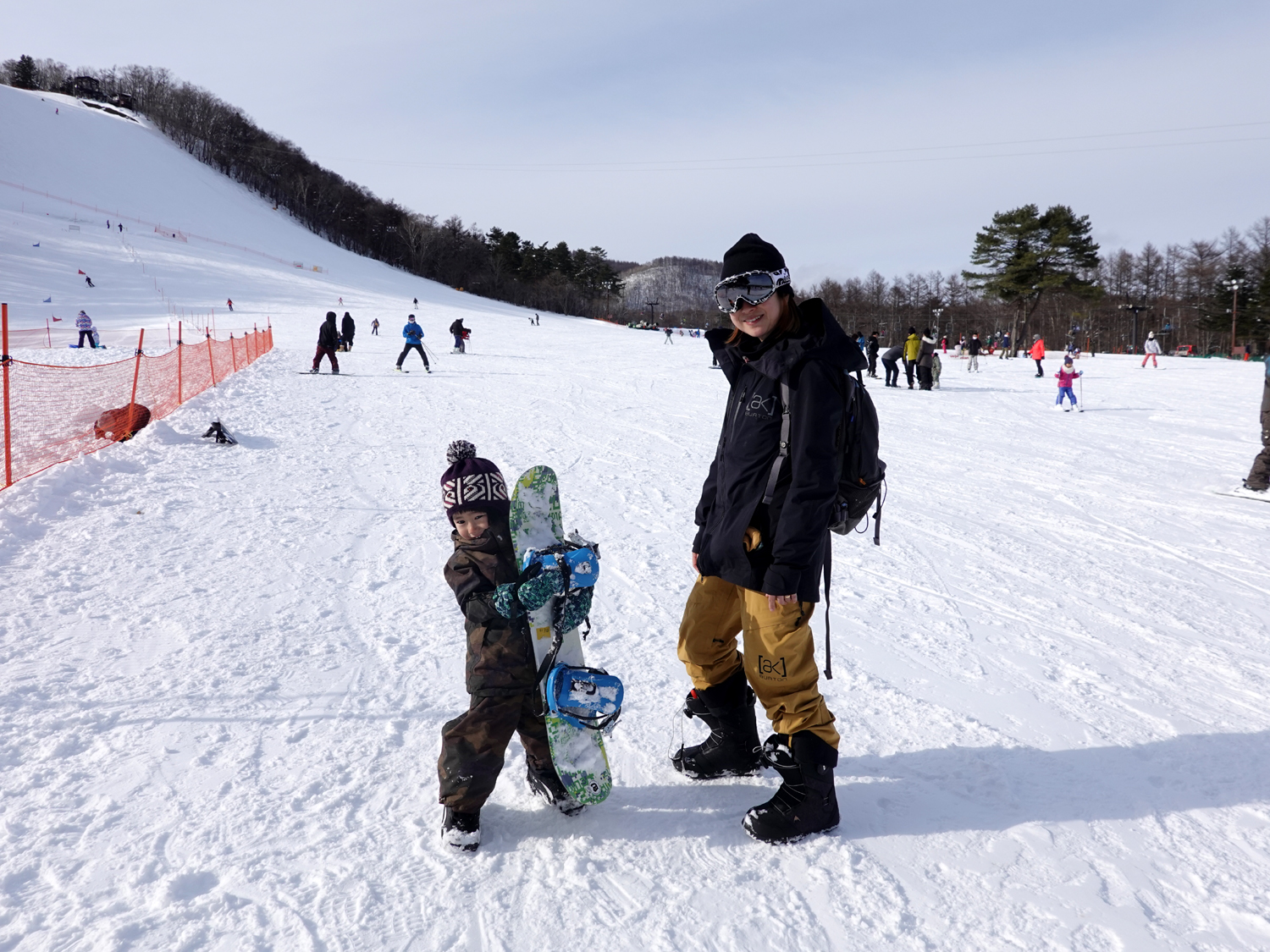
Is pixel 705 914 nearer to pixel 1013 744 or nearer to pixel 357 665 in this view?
pixel 1013 744

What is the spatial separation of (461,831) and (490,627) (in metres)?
0.67

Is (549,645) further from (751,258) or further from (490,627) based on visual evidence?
(751,258)

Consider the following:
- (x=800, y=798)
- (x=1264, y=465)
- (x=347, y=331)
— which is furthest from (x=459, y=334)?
(x=800, y=798)

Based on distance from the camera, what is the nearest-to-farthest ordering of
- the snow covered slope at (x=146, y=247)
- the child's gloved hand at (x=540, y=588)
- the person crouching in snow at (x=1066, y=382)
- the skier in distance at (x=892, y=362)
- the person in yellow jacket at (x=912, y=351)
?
the child's gloved hand at (x=540, y=588)
the person crouching in snow at (x=1066, y=382)
the person in yellow jacket at (x=912, y=351)
the skier in distance at (x=892, y=362)
the snow covered slope at (x=146, y=247)

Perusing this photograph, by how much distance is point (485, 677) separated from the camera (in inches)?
89.3

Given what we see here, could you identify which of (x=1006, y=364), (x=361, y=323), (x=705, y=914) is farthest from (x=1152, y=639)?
(x=361, y=323)

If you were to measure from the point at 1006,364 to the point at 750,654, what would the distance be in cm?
2900

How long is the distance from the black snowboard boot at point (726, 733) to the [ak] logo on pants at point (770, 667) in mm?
335

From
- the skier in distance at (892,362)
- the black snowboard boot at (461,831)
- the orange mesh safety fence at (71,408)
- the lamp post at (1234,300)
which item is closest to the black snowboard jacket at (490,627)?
the black snowboard boot at (461,831)

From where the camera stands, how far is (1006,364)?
2731 centimetres

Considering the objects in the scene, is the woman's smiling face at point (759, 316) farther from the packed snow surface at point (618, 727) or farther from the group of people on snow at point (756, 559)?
the packed snow surface at point (618, 727)

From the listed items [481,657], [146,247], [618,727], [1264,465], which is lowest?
[618,727]

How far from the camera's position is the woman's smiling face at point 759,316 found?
228cm

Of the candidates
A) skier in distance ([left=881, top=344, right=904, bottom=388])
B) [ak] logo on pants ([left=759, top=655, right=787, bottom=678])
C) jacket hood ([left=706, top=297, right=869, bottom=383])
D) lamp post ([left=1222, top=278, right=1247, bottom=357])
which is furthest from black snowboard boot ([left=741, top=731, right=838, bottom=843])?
lamp post ([left=1222, top=278, right=1247, bottom=357])
